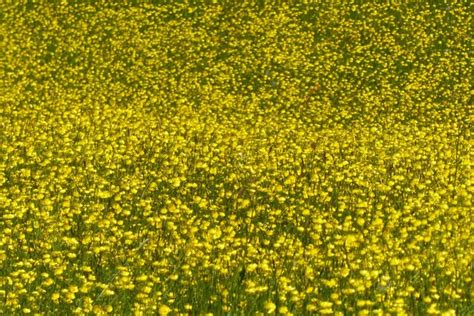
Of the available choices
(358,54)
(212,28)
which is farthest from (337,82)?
(212,28)

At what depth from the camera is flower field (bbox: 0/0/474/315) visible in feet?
19.7

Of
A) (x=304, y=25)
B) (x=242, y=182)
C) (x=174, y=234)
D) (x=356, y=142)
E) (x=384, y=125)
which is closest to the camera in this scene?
(x=174, y=234)

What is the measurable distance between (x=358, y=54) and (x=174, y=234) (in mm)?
13313

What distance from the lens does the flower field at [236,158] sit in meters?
6.00

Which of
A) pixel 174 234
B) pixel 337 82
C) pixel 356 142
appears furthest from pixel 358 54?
pixel 174 234

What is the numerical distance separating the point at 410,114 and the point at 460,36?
464cm

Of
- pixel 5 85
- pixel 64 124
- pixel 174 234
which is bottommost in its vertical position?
pixel 5 85

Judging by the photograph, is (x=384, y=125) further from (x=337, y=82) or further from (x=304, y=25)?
(x=304, y=25)

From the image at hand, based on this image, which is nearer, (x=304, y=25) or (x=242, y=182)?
(x=242, y=182)

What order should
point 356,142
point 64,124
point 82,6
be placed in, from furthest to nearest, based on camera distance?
point 82,6 < point 64,124 < point 356,142

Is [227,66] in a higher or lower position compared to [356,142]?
lower

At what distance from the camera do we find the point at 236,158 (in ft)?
36.6

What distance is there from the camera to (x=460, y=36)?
19.2 metres

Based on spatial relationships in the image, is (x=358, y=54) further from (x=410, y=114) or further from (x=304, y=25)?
(x=410, y=114)
